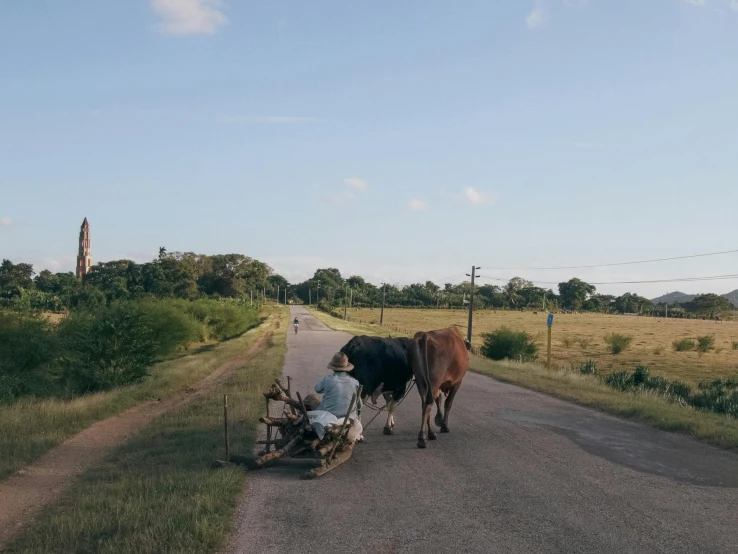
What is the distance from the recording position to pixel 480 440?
10930 millimetres

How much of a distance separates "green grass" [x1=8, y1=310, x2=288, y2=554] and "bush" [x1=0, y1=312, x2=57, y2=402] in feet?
41.8

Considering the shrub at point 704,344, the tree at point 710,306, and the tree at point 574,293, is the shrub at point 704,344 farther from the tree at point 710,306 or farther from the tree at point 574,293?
the tree at point 574,293

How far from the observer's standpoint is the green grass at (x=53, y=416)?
11.3 metres

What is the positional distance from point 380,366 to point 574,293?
158338mm

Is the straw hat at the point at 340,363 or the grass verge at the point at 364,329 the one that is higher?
the straw hat at the point at 340,363

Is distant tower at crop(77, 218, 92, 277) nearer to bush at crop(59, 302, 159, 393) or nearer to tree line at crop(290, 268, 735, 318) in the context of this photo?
tree line at crop(290, 268, 735, 318)

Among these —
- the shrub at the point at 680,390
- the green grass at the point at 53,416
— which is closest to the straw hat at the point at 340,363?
the green grass at the point at 53,416

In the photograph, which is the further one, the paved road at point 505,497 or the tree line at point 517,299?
the tree line at point 517,299

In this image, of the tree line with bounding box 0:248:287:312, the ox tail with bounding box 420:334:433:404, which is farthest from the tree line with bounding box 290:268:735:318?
the ox tail with bounding box 420:334:433:404

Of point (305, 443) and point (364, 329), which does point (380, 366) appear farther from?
point (364, 329)

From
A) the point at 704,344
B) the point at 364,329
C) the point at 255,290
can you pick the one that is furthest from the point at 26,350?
the point at 255,290

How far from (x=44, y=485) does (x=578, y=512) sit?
7460 millimetres

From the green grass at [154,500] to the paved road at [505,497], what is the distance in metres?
0.32

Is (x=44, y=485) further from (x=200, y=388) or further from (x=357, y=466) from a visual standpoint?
(x=200, y=388)
